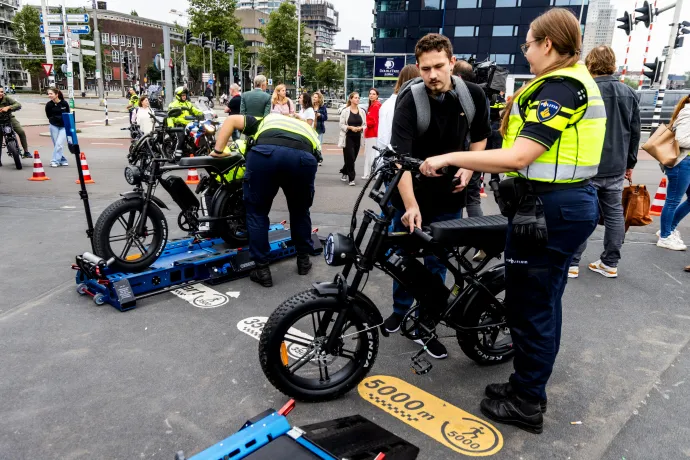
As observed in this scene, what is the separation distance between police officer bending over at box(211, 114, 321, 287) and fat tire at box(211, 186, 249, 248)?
581mm

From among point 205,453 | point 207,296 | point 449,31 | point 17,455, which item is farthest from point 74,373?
point 449,31

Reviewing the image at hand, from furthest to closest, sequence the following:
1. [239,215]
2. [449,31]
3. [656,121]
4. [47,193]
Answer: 1. [449,31]
2. [656,121]
3. [47,193]
4. [239,215]

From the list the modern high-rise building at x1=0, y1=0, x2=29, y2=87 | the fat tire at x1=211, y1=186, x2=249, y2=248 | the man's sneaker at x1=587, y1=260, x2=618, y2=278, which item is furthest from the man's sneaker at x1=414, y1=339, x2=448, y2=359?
the modern high-rise building at x1=0, y1=0, x2=29, y2=87

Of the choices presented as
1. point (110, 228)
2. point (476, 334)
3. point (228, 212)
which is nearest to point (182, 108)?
point (228, 212)

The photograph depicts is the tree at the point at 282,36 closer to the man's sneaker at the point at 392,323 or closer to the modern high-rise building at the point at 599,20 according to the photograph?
the modern high-rise building at the point at 599,20

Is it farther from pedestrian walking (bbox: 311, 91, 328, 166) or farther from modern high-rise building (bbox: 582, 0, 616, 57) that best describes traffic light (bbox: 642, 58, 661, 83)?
modern high-rise building (bbox: 582, 0, 616, 57)

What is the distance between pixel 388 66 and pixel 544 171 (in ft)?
109

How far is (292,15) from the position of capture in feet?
163

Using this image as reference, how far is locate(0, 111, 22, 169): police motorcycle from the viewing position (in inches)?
413

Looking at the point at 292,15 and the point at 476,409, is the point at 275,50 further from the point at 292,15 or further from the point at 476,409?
the point at 476,409

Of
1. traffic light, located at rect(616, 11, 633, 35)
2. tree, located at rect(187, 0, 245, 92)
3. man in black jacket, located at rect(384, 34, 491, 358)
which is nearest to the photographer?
man in black jacket, located at rect(384, 34, 491, 358)

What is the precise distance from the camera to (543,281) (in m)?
2.41

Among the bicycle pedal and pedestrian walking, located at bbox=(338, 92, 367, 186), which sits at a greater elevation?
pedestrian walking, located at bbox=(338, 92, 367, 186)

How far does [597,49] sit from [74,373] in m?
4.96
